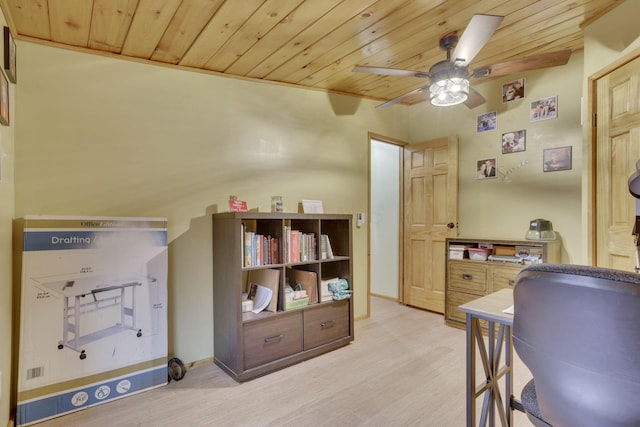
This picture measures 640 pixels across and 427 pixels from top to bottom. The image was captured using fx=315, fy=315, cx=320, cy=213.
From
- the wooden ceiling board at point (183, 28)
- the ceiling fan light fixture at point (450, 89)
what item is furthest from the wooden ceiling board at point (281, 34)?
the ceiling fan light fixture at point (450, 89)

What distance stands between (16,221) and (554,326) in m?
2.75

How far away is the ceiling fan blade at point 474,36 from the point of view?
164 cm

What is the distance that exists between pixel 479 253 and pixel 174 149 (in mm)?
3057

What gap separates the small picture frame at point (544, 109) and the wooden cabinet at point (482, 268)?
121cm

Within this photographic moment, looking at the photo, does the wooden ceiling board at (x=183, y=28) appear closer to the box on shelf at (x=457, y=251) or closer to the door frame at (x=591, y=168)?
the door frame at (x=591, y=168)

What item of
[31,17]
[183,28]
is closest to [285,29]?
[183,28]

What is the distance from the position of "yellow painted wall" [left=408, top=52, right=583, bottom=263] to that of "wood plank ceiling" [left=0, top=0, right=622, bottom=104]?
0.49 meters

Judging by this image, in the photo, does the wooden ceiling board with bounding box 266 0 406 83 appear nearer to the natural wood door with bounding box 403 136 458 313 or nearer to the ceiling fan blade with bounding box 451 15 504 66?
the ceiling fan blade with bounding box 451 15 504 66

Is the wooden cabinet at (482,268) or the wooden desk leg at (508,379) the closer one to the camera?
→ the wooden desk leg at (508,379)

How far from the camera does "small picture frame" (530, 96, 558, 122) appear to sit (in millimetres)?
3000

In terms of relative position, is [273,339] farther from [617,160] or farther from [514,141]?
[514,141]

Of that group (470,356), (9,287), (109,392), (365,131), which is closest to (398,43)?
(365,131)

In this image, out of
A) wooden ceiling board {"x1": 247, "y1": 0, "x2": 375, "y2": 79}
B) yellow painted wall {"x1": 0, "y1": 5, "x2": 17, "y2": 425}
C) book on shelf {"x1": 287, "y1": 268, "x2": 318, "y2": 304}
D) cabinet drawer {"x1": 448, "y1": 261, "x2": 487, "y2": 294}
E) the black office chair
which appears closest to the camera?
the black office chair

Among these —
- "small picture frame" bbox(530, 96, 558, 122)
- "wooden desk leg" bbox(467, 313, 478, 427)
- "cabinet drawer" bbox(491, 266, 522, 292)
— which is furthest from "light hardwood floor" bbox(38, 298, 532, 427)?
"small picture frame" bbox(530, 96, 558, 122)
